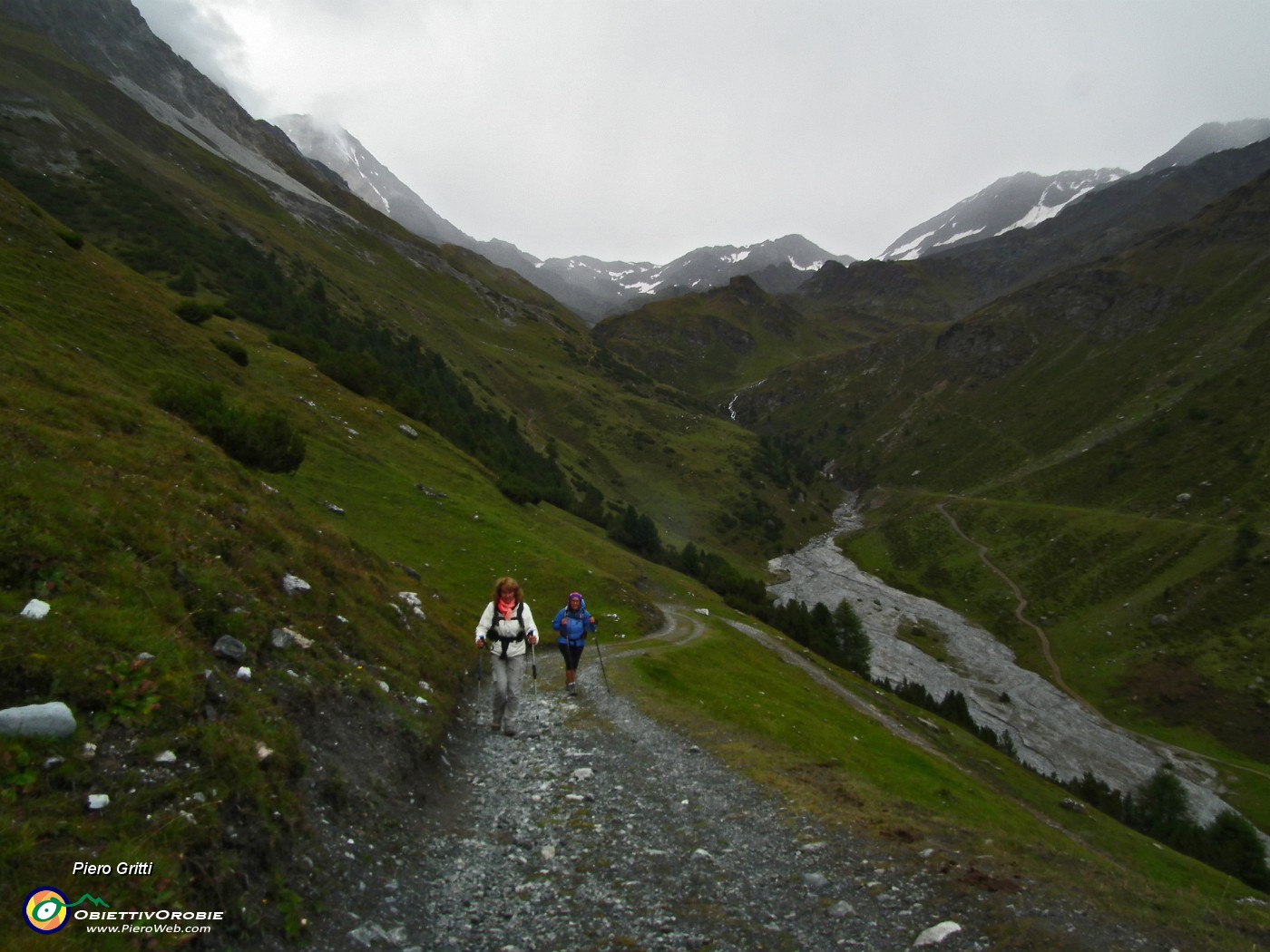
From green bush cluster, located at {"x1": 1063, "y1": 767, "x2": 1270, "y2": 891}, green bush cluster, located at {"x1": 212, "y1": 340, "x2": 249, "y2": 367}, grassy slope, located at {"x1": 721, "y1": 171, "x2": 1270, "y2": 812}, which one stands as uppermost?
grassy slope, located at {"x1": 721, "y1": 171, "x2": 1270, "y2": 812}

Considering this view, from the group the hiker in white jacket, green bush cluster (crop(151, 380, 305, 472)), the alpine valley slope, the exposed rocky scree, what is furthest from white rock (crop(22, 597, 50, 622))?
green bush cluster (crop(151, 380, 305, 472))

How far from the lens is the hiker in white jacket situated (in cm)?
1617

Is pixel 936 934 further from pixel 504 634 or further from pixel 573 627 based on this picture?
pixel 573 627

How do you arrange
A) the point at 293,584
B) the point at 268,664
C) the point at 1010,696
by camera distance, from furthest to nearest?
1. the point at 1010,696
2. the point at 293,584
3. the point at 268,664

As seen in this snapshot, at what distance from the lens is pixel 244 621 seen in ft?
37.8

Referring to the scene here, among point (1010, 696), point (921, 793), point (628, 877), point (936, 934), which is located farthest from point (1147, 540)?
point (628, 877)

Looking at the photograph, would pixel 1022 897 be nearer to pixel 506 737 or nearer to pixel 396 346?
pixel 506 737

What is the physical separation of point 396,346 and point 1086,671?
14113cm

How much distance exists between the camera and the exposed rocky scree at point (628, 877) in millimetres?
8211

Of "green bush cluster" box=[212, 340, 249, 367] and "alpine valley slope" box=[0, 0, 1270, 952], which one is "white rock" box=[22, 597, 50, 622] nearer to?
"alpine valley slope" box=[0, 0, 1270, 952]

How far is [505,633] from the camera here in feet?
53.0

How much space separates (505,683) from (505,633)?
1.79 meters

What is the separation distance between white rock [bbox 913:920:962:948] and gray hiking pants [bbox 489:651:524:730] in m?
10.8

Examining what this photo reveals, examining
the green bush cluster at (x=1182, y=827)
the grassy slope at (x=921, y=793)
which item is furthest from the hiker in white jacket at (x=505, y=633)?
the green bush cluster at (x=1182, y=827)
